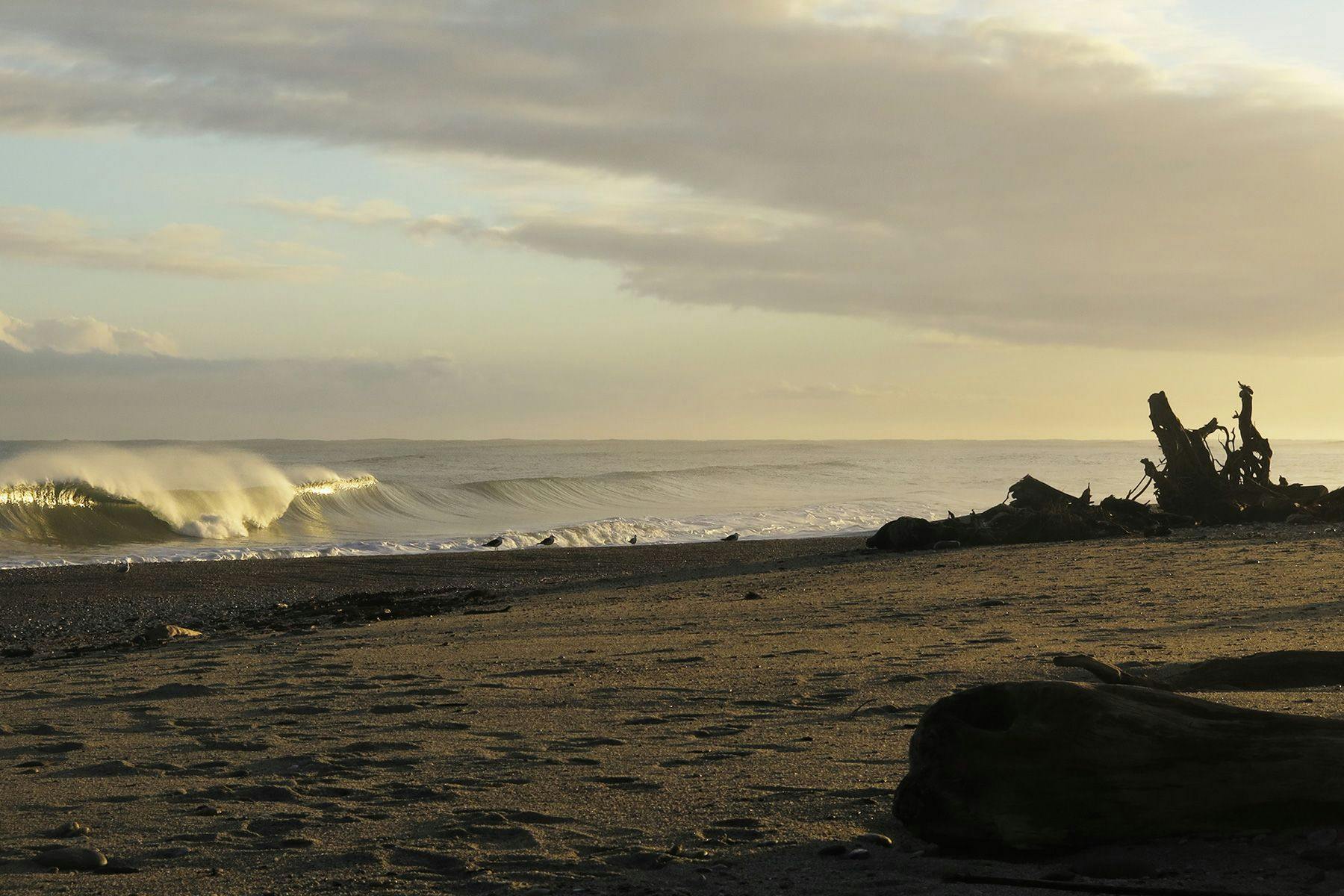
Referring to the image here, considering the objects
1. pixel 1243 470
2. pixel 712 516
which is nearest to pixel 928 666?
pixel 1243 470

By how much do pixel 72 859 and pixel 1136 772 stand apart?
3.14 m

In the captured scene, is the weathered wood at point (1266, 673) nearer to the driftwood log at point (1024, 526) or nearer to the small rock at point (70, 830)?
the small rock at point (70, 830)

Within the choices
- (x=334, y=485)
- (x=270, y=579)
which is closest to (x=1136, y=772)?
(x=270, y=579)

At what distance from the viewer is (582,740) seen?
210 inches

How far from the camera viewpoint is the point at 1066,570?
1277cm

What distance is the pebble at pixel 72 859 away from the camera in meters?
3.57

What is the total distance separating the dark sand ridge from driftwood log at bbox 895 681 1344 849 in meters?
0.08

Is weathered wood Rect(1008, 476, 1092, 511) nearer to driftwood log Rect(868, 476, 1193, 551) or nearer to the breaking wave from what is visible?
driftwood log Rect(868, 476, 1193, 551)

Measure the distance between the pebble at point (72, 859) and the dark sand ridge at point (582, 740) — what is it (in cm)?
8

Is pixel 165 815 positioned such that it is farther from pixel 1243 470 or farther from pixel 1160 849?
pixel 1243 470

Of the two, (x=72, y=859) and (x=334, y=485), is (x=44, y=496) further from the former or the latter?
(x=72, y=859)

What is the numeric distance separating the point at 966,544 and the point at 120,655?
11.6 m

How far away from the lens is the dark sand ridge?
3.47 metres

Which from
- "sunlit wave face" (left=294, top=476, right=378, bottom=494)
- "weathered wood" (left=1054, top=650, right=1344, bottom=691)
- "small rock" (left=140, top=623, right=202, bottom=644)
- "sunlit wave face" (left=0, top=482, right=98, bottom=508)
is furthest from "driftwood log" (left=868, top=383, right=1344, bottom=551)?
"sunlit wave face" (left=294, top=476, right=378, bottom=494)
